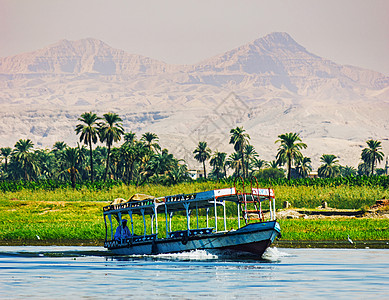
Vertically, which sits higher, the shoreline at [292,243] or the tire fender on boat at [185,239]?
the tire fender on boat at [185,239]

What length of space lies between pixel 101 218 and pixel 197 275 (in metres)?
37.7

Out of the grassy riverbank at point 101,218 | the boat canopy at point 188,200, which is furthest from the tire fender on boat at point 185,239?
the grassy riverbank at point 101,218

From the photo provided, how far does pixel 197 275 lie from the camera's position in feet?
109

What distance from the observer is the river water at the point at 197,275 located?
27812 mm

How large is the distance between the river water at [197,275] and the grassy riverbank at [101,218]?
30.7 ft

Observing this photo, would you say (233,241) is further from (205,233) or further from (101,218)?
(101,218)

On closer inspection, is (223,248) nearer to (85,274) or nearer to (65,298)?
(85,274)

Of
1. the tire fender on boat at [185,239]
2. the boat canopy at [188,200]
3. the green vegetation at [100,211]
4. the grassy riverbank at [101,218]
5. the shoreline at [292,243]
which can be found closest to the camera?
the boat canopy at [188,200]

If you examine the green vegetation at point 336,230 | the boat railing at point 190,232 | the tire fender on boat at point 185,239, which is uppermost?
the boat railing at point 190,232

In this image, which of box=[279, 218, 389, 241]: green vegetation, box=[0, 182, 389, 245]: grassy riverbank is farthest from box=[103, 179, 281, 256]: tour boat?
box=[279, 218, 389, 241]: green vegetation

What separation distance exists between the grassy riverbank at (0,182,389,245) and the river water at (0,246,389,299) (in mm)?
9358

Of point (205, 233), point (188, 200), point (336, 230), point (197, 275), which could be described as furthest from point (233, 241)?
point (336, 230)

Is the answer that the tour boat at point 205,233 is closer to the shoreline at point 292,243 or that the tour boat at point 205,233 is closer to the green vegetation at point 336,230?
the shoreline at point 292,243

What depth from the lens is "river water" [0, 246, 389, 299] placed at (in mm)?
27812
